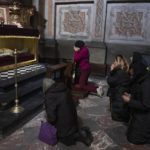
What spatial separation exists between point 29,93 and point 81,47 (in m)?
1.92

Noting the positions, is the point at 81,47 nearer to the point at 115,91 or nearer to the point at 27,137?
the point at 115,91

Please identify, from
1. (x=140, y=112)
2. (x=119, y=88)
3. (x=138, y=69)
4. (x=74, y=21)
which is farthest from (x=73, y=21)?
(x=140, y=112)

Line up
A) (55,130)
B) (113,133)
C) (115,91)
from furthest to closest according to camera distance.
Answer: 1. (115,91)
2. (113,133)
3. (55,130)

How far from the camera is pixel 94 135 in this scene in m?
4.01

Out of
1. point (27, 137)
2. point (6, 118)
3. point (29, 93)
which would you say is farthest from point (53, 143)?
point (29, 93)

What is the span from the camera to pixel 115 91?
4.58m

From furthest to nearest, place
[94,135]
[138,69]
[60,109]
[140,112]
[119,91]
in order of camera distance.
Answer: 1. [119,91]
2. [94,135]
3. [140,112]
4. [138,69]
5. [60,109]

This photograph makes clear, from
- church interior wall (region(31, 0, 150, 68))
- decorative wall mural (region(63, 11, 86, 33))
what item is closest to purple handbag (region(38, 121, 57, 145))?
church interior wall (region(31, 0, 150, 68))

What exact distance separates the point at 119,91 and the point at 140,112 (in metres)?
0.88

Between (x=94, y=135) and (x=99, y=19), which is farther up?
(x=99, y=19)

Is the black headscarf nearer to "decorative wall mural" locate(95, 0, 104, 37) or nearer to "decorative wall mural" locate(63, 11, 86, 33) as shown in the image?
"decorative wall mural" locate(95, 0, 104, 37)

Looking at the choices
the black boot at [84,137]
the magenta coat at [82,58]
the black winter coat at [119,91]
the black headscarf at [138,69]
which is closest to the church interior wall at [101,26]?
the magenta coat at [82,58]

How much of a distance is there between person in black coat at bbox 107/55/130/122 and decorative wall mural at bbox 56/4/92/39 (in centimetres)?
473

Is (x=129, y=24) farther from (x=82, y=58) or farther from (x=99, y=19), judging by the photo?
(x=82, y=58)
